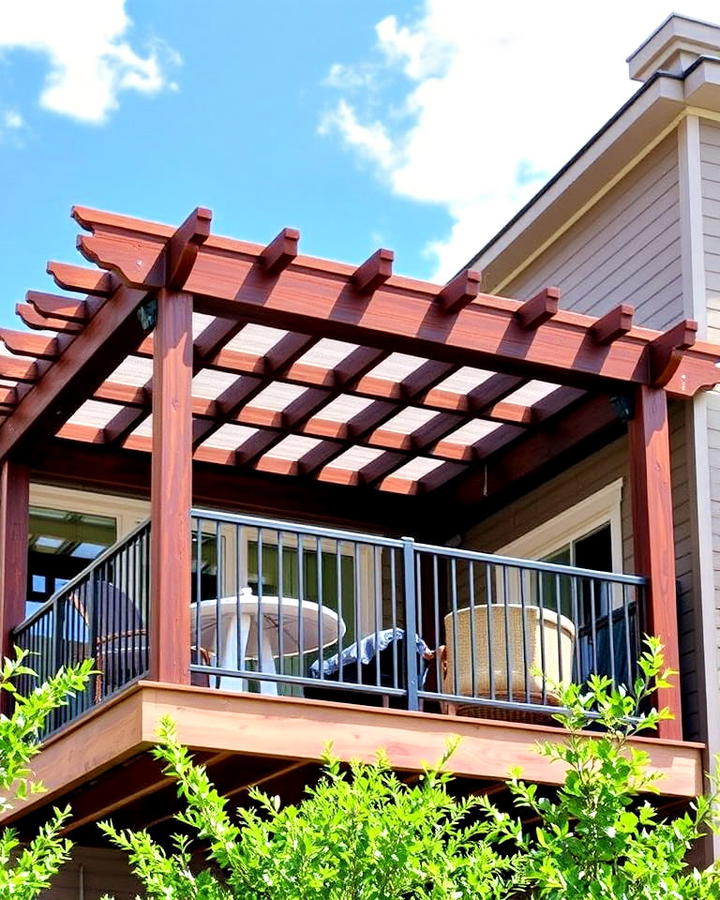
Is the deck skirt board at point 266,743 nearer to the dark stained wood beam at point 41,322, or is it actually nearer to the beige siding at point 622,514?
the beige siding at point 622,514

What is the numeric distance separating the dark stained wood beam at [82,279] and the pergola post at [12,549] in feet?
6.15

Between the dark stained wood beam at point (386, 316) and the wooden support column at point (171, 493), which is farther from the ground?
the dark stained wood beam at point (386, 316)

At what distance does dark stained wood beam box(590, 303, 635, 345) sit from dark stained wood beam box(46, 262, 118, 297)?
8.18 ft

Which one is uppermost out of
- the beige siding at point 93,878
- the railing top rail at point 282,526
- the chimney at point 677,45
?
the chimney at point 677,45

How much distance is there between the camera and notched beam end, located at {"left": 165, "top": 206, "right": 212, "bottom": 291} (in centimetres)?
722

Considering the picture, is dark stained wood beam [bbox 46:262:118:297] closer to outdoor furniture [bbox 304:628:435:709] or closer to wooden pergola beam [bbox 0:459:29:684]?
wooden pergola beam [bbox 0:459:29:684]

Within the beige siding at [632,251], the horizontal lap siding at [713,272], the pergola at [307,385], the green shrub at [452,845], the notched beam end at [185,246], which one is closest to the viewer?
the green shrub at [452,845]

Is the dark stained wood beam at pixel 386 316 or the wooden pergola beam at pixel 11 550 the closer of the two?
the dark stained wood beam at pixel 386 316

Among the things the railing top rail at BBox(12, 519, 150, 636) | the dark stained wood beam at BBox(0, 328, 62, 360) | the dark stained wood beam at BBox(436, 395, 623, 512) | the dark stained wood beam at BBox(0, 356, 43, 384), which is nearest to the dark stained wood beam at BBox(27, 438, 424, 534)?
the dark stained wood beam at BBox(436, 395, 623, 512)

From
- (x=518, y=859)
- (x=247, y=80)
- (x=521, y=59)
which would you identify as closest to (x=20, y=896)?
(x=518, y=859)

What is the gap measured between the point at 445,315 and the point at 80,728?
2667mm

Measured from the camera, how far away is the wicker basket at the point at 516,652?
26.2ft

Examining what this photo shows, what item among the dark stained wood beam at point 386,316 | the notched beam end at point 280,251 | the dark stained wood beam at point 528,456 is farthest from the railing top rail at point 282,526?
the dark stained wood beam at point 528,456

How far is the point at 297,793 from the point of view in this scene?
820 centimetres
